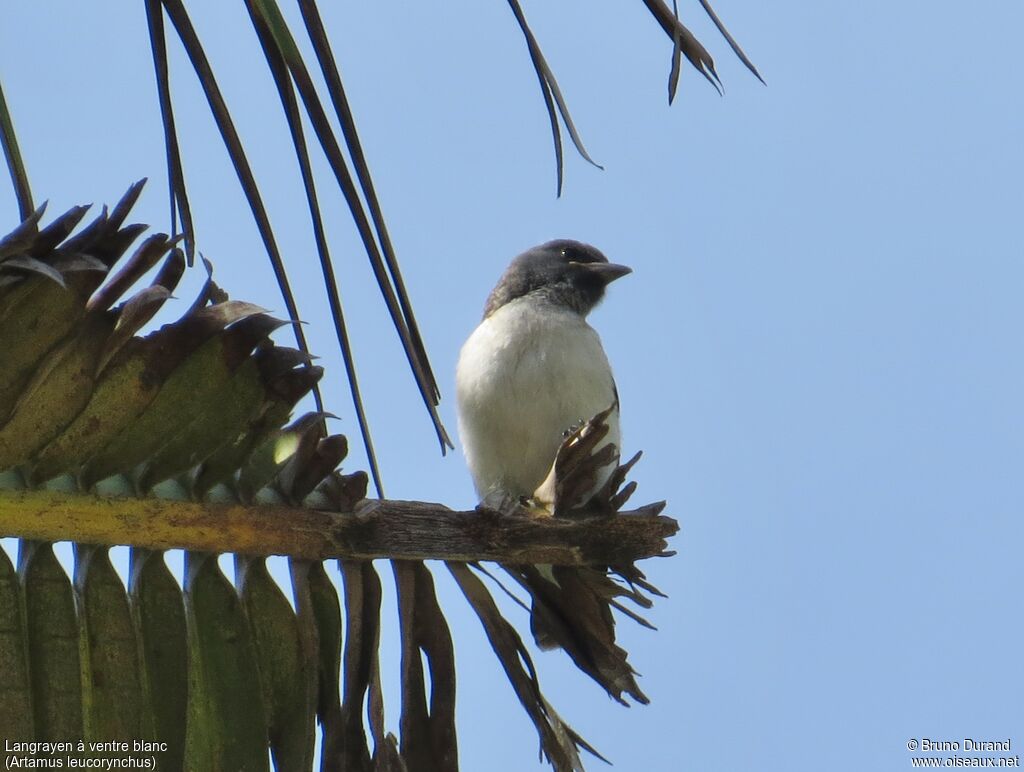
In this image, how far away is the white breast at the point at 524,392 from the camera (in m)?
4.92

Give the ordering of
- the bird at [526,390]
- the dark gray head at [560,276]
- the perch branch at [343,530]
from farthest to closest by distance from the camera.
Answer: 1. the dark gray head at [560,276]
2. the bird at [526,390]
3. the perch branch at [343,530]

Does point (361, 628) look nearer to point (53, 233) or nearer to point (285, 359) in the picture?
point (285, 359)

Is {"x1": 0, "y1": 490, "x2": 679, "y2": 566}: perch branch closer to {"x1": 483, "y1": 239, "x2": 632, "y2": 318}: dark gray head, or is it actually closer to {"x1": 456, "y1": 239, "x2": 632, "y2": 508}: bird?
{"x1": 456, "y1": 239, "x2": 632, "y2": 508}: bird

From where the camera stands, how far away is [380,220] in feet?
6.67

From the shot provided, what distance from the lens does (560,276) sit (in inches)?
236

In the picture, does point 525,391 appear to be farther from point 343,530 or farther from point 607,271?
point 343,530

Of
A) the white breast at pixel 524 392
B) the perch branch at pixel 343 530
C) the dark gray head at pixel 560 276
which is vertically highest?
the dark gray head at pixel 560 276

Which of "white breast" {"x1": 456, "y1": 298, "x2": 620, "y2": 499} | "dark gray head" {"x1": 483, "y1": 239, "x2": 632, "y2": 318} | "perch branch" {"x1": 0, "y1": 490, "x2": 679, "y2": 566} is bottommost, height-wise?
"perch branch" {"x1": 0, "y1": 490, "x2": 679, "y2": 566}

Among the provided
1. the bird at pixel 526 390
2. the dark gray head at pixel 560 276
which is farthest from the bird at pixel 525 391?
the dark gray head at pixel 560 276

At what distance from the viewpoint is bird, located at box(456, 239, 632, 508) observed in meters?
4.92

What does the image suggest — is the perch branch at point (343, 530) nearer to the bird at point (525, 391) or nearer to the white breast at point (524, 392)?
the bird at point (525, 391)

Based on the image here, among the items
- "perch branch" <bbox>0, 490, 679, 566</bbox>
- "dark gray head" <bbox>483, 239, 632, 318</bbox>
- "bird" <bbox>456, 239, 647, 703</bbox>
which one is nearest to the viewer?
"perch branch" <bbox>0, 490, 679, 566</bbox>

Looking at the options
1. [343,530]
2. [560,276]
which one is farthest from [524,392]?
[343,530]

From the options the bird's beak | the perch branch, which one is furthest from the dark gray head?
the perch branch
